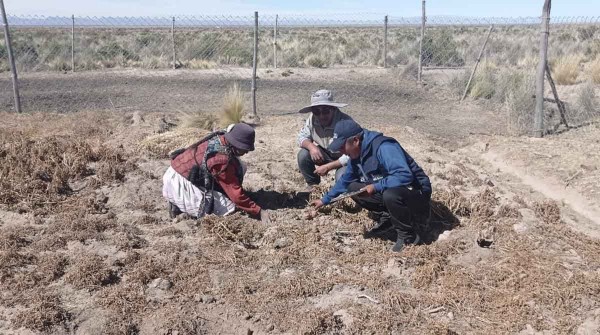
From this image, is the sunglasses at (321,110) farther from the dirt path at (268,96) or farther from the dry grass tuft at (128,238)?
the dirt path at (268,96)

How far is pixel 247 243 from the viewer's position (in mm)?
5078

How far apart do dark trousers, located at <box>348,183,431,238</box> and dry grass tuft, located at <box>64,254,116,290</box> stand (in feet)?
6.42

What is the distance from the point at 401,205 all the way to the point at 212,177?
1.59 meters

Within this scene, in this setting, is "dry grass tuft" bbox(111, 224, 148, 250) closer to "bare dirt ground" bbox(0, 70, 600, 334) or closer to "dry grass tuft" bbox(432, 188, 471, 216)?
"bare dirt ground" bbox(0, 70, 600, 334)

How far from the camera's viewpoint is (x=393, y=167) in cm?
466

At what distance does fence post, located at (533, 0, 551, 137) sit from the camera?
8445 millimetres

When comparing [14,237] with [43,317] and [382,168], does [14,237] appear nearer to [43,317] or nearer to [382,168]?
[43,317]

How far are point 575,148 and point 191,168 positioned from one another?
5189 mm

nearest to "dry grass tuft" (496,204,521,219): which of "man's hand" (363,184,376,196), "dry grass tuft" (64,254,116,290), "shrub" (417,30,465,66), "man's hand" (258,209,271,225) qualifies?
"man's hand" (363,184,376,196)

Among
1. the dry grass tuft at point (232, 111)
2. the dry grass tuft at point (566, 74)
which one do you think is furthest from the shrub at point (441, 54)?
the dry grass tuft at point (232, 111)

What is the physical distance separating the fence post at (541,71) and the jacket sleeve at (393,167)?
4694 mm

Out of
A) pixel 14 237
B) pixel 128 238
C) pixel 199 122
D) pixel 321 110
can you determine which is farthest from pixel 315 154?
pixel 199 122

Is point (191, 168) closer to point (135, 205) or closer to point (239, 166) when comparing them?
point (239, 166)

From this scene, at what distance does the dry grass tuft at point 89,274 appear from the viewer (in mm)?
4297
